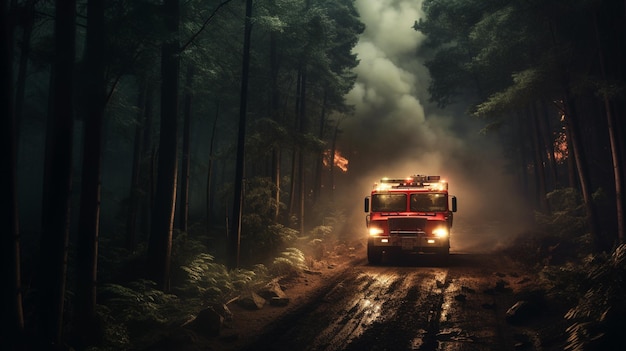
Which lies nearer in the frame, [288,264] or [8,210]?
[8,210]

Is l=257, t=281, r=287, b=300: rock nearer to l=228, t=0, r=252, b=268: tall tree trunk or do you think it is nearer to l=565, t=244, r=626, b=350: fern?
l=228, t=0, r=252, b=268: tall tree trunk

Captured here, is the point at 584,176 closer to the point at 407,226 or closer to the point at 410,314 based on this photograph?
the point at 407,226

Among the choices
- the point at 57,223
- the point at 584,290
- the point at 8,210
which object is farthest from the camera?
the point at 584,290

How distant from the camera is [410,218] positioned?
14.0 meters

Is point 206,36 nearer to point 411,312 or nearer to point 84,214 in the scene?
point 84,214

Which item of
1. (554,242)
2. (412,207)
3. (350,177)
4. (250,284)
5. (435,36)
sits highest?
(435,36)

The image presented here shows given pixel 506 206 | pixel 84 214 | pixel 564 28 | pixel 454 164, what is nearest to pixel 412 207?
pixel 564 28

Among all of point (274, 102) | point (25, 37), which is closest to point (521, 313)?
point (274, 102)

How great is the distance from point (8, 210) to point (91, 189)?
2.33 meters

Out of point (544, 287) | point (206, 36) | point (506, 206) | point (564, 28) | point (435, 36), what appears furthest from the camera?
point (506, 206)

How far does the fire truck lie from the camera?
45.2ft

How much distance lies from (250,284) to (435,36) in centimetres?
2313

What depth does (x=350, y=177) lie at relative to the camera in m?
51.8

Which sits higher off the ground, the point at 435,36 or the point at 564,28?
the point at 435,36
